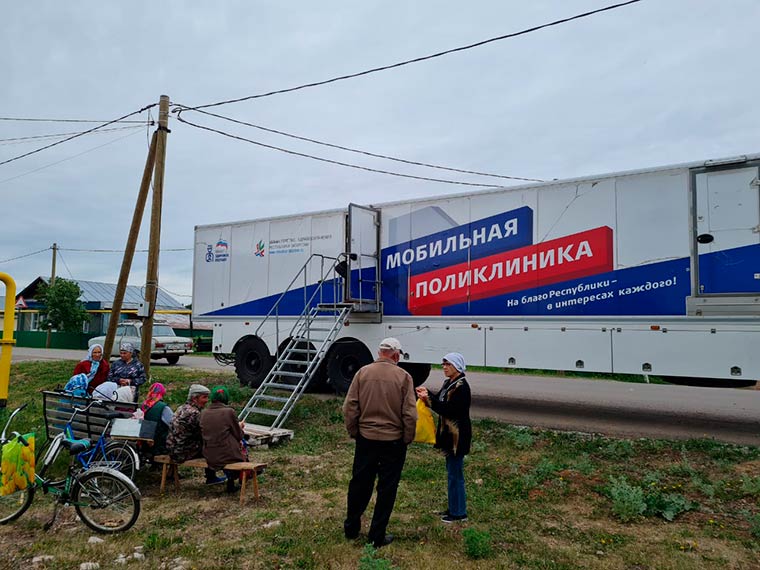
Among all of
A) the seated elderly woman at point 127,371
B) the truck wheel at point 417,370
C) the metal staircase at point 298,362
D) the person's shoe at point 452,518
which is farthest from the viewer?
the truck wheel at point 417,370

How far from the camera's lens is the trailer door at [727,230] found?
27.1ft

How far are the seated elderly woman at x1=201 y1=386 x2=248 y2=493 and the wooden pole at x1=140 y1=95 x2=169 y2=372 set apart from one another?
728 centimetres

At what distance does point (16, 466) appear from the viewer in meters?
5.22

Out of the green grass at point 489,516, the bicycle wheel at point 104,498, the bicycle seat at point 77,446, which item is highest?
the bicycle seat at point 77,446

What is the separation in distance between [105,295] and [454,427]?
53342mm

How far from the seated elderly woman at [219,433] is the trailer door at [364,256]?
222 inches

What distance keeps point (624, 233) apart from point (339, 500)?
6230 millimetres

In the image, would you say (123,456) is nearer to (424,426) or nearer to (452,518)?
(424,426)

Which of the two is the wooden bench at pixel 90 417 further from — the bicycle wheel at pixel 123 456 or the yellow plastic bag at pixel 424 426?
the yellow plastic bag at pixel 424 426

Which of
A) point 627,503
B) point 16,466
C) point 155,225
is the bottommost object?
point 627,503

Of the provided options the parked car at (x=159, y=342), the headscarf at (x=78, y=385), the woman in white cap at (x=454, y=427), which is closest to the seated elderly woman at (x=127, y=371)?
the headscarf at (x=78, y=385)

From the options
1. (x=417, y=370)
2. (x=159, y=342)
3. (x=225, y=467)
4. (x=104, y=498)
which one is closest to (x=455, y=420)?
(x=225, y=467)

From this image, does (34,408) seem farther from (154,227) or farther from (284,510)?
(284,510)

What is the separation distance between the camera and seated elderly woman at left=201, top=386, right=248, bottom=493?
238 inches
